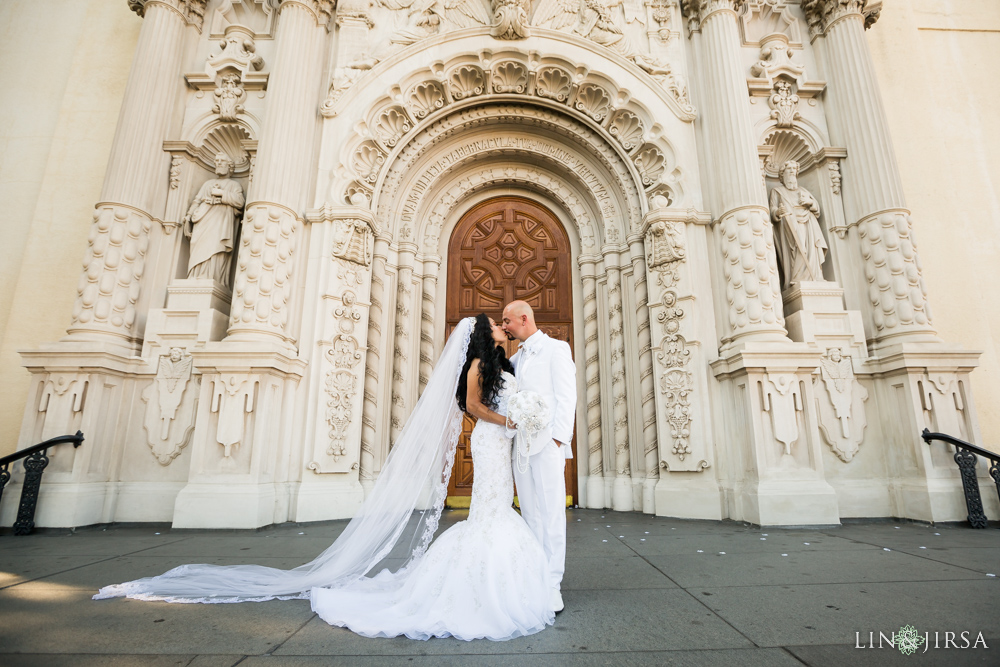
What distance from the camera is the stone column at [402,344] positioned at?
7.06 metres

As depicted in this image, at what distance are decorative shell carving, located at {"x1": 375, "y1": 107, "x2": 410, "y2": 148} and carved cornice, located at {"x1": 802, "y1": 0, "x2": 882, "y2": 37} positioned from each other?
6.81 m

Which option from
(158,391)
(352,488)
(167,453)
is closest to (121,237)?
(158,391)

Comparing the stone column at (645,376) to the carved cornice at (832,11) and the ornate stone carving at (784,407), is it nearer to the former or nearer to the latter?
the ornate stone carving at (784,407)

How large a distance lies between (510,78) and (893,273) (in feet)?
20.3

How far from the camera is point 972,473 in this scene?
5422mm

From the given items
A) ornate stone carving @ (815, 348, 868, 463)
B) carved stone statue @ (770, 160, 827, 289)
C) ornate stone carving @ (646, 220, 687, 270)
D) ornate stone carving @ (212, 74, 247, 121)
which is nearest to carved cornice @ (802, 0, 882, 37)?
carved stone statue @ (770, 160, 827, 289)

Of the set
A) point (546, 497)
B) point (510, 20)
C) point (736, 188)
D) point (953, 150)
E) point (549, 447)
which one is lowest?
point (546, 497)

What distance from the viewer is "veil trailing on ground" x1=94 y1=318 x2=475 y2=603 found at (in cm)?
288

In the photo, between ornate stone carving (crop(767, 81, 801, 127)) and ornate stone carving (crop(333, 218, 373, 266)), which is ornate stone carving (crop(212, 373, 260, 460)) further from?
ornate stone carving (crop(767, 81, 801, 127))

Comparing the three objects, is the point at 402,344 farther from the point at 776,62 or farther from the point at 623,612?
the point at 776,62

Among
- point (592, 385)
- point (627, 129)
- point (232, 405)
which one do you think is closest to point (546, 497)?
point (232, 405)

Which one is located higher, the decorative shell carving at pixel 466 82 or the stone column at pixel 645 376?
the decorative shell carving at pixel 466 82

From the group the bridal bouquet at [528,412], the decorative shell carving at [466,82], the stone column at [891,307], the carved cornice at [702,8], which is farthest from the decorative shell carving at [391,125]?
the stone column at [891,307]

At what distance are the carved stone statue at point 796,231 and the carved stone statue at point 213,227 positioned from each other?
25.9 feet
